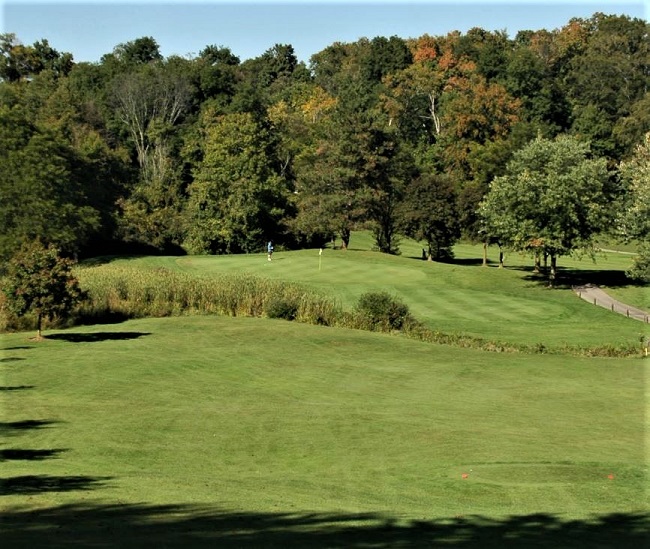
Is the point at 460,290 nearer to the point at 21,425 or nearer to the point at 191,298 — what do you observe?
the point at 191,298

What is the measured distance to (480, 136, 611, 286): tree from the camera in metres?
64.6

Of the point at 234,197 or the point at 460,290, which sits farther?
the point at 234,197

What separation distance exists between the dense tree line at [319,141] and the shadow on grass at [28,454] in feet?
152

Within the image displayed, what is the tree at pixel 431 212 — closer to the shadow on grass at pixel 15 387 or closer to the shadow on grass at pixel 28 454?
the shadow on grass at pixel 15 387

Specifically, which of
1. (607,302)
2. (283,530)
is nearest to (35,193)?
(607,302)

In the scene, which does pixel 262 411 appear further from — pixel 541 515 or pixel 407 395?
pixel 541 515

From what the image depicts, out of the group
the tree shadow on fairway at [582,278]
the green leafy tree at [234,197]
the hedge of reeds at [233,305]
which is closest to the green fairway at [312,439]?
the hedge of reeds at [233,305]

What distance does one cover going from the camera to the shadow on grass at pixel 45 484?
15336 mm

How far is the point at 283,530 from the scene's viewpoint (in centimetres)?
1321

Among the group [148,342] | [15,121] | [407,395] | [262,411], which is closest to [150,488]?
[262,411]

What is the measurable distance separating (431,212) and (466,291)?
17610 millimetres

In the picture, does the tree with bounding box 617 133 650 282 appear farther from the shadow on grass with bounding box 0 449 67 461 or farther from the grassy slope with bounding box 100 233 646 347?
the shadow on grass with bounding box 0 449 67 461

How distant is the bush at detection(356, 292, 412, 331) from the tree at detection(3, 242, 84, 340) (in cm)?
1577

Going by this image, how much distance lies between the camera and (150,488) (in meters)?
16.0
